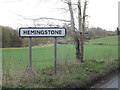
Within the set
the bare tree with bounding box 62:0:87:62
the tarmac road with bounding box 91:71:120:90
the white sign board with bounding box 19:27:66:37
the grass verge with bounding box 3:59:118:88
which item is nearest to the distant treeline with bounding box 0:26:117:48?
the bare tree with bounding box 62:0:87:62

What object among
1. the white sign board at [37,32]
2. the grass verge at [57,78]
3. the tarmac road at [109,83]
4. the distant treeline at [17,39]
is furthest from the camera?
the distant treeline at [17,39]

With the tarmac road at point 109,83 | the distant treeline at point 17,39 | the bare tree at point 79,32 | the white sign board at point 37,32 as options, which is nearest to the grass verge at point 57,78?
the tarmac road at point 109,83

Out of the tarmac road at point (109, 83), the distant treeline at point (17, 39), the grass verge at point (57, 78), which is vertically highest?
the distant treeline at point (17, 39)

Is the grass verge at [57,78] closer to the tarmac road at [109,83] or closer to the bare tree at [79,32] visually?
the tarmac road at [109,83]

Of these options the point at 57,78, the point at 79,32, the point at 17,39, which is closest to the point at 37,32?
the point at 57,78

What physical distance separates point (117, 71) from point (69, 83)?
5451 mm

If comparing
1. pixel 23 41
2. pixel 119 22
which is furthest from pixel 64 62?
pixel 119 22

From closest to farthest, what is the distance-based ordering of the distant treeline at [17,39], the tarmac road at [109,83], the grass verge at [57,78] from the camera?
the grass verge at [57,78] → the tarmac road at [109,83] → the distant treeline at [17,39]

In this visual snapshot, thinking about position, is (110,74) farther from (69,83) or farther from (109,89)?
(69,83)

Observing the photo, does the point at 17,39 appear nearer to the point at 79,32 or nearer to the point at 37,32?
the point at 79,32

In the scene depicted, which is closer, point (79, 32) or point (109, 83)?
point (109, 83)

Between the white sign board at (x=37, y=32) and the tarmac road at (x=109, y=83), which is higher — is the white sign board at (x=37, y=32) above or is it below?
above

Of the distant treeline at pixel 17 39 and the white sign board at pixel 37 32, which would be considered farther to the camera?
the distant treeline at pixel 17 39

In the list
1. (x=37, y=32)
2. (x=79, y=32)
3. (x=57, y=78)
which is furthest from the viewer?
(x=79, y=32)
